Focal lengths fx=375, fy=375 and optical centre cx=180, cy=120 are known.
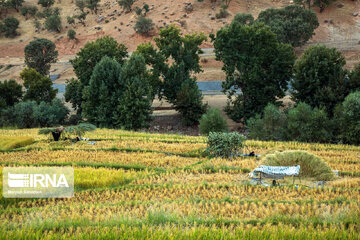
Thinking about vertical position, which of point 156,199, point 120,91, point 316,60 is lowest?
point 156,199

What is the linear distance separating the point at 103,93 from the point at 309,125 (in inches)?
715

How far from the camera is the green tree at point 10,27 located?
265ft

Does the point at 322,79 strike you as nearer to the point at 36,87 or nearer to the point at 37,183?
the point at 37,183

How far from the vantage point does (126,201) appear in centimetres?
1004


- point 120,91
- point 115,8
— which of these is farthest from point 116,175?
point 115,8

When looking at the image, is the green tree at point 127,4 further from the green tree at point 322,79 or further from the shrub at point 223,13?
the green tree at point 322,79

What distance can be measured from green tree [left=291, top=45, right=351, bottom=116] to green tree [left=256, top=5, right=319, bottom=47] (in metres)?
22.4

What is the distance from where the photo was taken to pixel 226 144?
16.8m

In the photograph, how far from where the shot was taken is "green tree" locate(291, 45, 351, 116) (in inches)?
1195

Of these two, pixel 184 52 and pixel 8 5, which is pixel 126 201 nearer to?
pixel 184 52

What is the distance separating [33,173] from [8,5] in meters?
90.9

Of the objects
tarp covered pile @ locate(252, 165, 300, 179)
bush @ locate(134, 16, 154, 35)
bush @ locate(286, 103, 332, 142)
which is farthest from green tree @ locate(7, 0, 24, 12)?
tarp covered pile @ locate(252, 165, 300, 179)

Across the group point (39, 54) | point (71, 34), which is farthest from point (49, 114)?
point (71, 34)

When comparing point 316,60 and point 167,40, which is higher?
point 167,40
